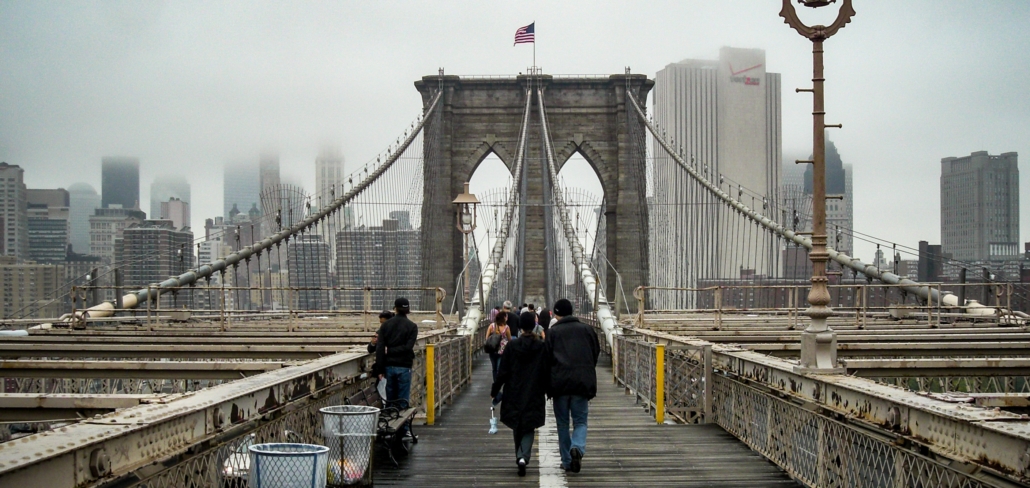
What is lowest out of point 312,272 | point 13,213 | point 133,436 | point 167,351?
point 167,351

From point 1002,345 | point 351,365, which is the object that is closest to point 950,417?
point 351,365

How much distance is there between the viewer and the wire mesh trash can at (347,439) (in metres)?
8.05

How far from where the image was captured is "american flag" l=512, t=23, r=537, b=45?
5766 centimetres

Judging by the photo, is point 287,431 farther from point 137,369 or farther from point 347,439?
point 137,369

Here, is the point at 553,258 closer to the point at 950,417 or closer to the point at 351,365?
the point at 351,365

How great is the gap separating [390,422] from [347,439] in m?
1.95

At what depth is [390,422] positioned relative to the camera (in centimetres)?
1005

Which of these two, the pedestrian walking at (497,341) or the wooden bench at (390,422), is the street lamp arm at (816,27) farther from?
the pedestrian walking at (497,341)

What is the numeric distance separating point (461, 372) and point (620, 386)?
3042mm

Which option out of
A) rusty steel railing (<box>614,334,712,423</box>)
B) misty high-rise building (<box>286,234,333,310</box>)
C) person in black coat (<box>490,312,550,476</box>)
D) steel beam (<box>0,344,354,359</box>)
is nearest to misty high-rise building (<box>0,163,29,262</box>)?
misty high-rise building (<box>286,234,333,310</box>)

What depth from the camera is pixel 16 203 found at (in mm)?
46594

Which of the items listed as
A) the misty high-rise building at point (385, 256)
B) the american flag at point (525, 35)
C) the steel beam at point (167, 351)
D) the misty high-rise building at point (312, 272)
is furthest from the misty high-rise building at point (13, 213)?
the steel beam at point (167, 351)

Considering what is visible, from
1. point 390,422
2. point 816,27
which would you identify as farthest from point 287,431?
point 816,27

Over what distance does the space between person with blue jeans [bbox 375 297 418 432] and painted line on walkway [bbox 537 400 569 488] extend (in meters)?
1.47
